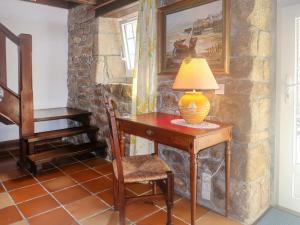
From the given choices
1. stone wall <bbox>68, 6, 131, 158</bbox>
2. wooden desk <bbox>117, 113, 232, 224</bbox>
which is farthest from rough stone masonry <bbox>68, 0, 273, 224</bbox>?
stone wall <bbox>68, 6, 131, 158</bbox>

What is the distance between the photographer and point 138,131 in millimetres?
2057

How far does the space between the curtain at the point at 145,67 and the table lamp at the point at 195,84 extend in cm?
71

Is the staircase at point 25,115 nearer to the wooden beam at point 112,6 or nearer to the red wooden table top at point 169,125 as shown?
the wooden beam at point 112,6

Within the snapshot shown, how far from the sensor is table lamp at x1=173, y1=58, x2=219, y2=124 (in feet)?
5.88

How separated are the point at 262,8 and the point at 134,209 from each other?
1.97m

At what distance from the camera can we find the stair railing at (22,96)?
2957 mm

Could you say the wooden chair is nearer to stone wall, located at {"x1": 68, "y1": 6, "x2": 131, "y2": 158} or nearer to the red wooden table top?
the red wooden table top

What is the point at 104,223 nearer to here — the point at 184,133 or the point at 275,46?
the point at 184,133

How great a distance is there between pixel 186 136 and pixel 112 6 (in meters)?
2.30

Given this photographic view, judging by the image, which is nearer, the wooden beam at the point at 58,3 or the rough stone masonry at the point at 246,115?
the rough stone masonry at the point at 246,115

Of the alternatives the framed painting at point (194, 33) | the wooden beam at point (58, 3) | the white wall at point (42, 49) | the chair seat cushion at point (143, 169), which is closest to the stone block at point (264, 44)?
the framed painting at point (194, 33)

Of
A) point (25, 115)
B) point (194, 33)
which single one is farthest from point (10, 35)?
point (194, 33)

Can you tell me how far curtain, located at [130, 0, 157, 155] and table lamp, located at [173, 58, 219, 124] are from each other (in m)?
0.71

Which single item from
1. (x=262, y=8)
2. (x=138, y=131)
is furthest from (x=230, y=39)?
(x=138, y=131)
